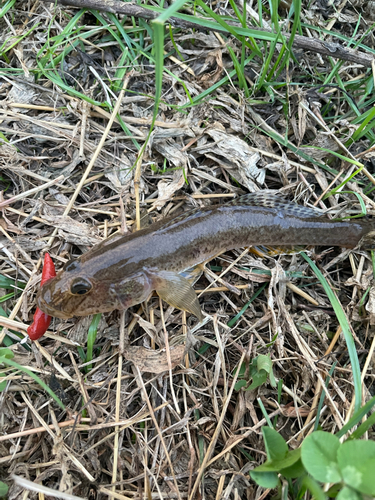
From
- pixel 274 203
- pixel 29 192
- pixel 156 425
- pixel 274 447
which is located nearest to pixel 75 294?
pixel 29 192

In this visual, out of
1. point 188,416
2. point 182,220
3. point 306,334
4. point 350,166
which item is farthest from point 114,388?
point 350,166

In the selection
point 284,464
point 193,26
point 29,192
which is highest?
point 193,26

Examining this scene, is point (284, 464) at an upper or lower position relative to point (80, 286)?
lower

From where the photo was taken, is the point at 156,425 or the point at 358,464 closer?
the point at 358,464

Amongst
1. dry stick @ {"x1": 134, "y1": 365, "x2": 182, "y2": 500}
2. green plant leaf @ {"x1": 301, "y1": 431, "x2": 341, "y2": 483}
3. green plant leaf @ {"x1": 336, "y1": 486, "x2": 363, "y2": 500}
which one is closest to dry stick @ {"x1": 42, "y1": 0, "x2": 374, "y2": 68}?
dry stick @ {"x1": 134, "y1": 365, "x2": 182, "y2": 500}

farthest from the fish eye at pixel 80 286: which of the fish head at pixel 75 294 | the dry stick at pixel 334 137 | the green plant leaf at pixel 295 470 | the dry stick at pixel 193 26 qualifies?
the dry stick at pixel 334 137

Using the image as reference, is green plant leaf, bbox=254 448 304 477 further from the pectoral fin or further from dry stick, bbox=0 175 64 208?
dry stick, bbox=0 175 64 208

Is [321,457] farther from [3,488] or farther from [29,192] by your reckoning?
[29,192]
